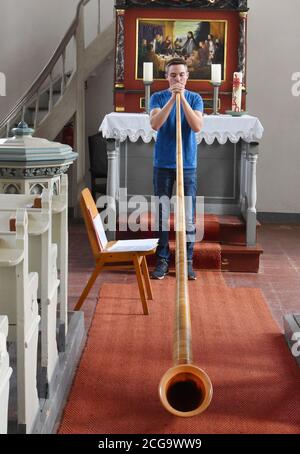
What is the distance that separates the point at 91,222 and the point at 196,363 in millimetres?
1401

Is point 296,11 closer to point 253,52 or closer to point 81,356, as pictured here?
point 253,52

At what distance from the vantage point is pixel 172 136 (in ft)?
19.5

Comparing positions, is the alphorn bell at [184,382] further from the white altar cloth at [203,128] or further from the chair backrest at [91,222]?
the white altar cloth at [203,128]

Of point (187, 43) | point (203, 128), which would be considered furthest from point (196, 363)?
point (187, 43)

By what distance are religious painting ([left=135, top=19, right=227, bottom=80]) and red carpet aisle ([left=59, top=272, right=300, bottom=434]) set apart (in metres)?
3.10

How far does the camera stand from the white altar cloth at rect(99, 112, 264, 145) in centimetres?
720

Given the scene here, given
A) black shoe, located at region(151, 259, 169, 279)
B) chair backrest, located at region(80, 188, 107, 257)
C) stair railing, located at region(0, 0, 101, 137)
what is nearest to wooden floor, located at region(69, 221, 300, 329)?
black shoe, located at region(151, 259, 169, 279)

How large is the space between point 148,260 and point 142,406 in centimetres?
345

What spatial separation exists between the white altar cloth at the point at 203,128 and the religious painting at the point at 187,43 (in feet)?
3.88

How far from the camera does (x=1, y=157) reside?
12.4 ft

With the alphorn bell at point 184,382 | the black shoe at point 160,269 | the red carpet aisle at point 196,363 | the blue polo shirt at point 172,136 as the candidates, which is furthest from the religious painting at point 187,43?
the alphorn bell at point 184,382

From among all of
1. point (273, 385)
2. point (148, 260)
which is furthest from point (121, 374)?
point (148, 260)

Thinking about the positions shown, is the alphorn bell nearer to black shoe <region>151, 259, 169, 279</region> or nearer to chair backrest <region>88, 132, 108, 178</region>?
black shoe <region>151, 259, 169, 279</region>

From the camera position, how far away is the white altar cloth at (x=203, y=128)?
720 cm
